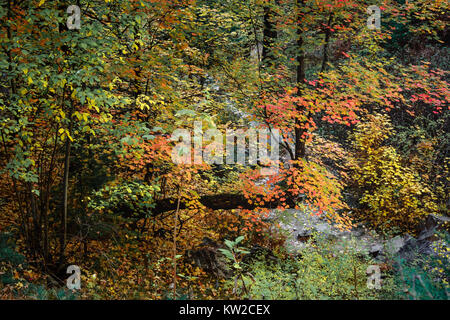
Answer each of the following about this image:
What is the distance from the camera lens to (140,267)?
589cm

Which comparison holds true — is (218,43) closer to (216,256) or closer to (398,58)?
(216,256)

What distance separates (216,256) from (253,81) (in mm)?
4839

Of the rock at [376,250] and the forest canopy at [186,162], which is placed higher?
the forest canopy at [186,162]

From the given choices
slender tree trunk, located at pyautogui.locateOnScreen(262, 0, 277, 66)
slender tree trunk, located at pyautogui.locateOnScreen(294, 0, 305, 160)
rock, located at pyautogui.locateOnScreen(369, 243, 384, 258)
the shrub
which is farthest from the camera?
slender tree trunk, located at pyautogui.locateOnScreen(262, 0, 277, 66)

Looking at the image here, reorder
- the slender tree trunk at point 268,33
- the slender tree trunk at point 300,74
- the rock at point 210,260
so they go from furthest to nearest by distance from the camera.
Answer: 1. the slender tree trunk at point 268,33
2. the slender tree trunk at point 300,74
3. the rock at point 210,260

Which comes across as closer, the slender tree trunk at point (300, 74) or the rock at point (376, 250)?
the slender tree trunk at point (300, 74)

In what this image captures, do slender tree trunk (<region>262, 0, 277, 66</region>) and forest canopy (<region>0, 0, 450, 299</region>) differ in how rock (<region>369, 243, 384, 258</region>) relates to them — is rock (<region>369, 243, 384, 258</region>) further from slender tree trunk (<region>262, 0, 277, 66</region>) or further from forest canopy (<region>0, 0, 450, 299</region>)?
slender tree trunk (<region>262, 0, 277, 66</region>)

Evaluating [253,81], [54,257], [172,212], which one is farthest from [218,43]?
[54,257]

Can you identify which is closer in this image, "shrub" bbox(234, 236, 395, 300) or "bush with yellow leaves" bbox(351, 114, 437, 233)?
"shrub" bbox(234, 236, 395, 300)

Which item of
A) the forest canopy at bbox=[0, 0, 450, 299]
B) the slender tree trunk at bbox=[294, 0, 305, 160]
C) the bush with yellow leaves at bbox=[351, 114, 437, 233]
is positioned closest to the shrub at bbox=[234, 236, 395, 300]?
the forest canopy at bbox=[0, 0, 450, 299]

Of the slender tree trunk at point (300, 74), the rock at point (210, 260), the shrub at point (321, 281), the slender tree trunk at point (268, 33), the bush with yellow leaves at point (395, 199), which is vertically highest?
the slender tree trunk at point (268, 33)

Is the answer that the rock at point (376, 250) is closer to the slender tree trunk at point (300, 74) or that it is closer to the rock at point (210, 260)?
the slender tree trunk at point (300, 74)

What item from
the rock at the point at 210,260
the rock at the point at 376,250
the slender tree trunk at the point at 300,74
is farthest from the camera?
the rock at the point at 376,250

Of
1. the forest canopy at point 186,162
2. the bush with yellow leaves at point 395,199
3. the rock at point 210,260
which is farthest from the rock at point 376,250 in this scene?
the rock at point 210,260
